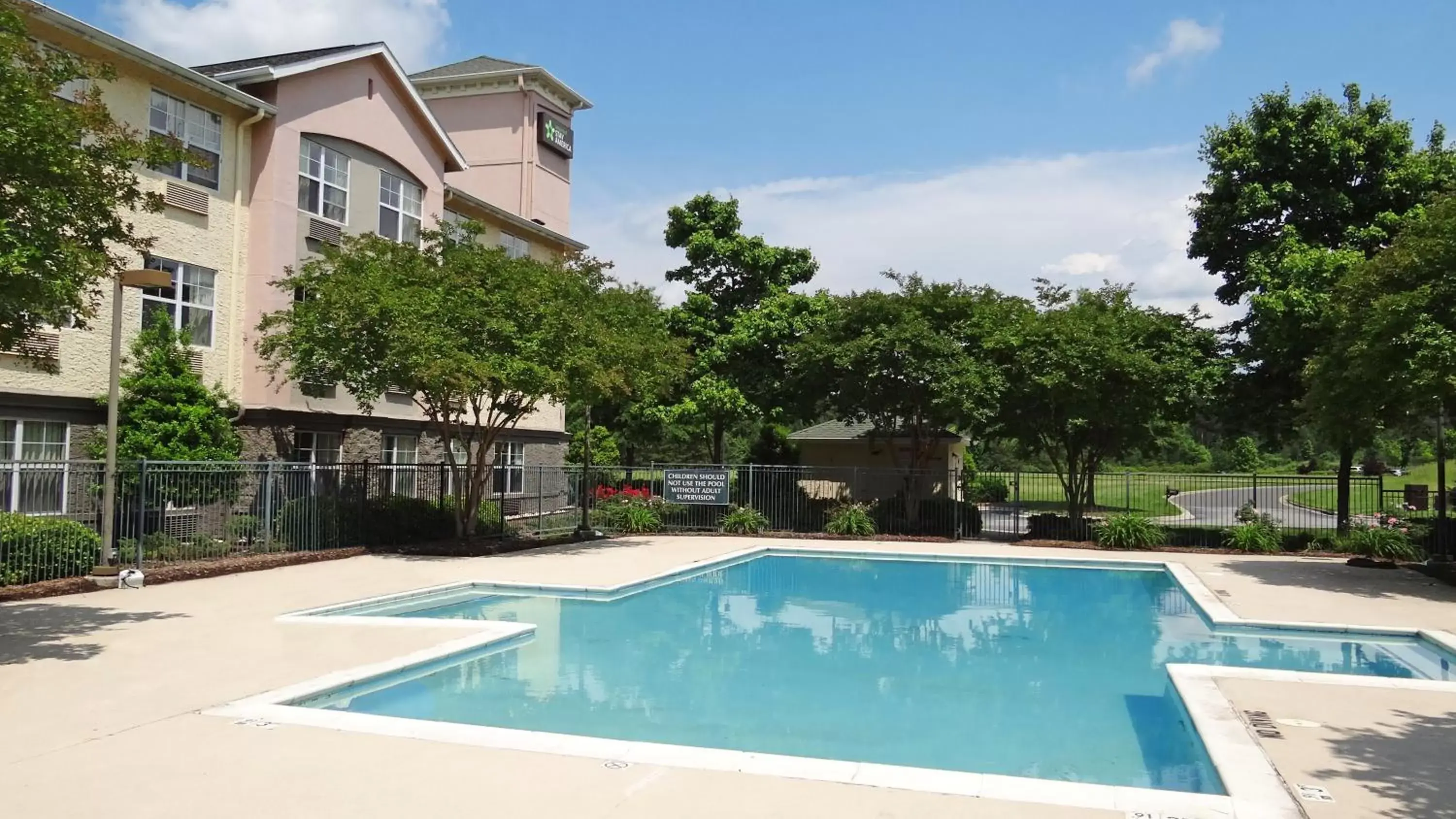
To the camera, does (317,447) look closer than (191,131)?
No

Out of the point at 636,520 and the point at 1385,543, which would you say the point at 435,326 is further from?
the point at 1385,543

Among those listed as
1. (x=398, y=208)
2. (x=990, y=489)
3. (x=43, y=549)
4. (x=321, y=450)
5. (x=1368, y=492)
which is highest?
(x=398, y=208)

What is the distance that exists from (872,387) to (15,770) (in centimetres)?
2190

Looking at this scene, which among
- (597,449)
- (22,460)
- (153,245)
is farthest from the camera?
(597,449)

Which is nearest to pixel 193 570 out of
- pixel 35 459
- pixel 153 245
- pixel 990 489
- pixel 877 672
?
pixel 35 459

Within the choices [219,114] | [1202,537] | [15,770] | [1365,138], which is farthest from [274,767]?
[1365,138]

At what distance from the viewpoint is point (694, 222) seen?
31859mm

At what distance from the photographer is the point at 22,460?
49.1 ft

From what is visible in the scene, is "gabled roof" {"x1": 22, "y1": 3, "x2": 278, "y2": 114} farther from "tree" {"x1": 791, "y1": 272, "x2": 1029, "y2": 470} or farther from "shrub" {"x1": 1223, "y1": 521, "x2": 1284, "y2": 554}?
"shrub" {"x1": 1223, "y1": 521, "x2": 1284, "y2": 554}

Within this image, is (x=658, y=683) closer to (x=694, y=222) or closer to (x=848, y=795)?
(x=848, y=795)

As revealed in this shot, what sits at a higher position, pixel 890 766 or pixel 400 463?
pixel 400 463

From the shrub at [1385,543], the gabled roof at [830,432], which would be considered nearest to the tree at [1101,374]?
the shrub at [1385,543]

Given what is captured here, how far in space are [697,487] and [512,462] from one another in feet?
20.9

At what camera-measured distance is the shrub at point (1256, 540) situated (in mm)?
23359
